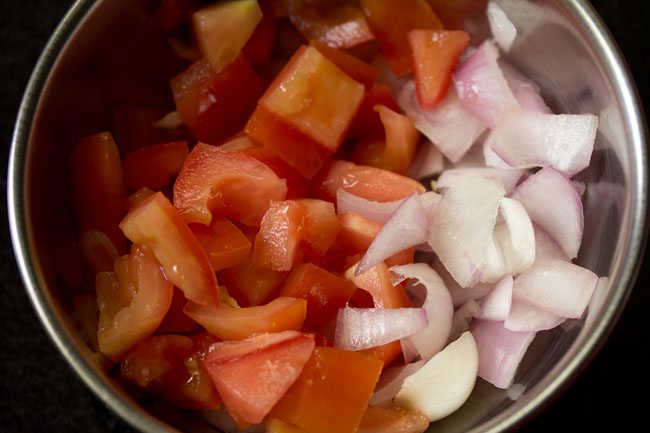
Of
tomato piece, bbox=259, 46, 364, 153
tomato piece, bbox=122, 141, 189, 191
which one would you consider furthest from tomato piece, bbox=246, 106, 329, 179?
tomato piece, bbox=122, 141, 189, 191

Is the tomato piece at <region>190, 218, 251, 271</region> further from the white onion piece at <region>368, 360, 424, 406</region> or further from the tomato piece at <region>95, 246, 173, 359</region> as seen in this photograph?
the white onion piece at <region>368, 360, 424, 406</region>

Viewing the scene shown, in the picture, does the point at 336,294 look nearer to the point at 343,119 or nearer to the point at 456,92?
the point at 343,119

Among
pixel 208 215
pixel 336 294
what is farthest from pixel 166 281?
pixel 336 294

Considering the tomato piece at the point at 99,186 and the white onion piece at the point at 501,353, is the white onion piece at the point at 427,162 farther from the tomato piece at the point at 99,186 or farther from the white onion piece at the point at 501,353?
the tomato piece at the point at 99,186

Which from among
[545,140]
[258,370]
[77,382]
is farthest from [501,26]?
[77,382]

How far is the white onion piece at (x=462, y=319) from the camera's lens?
3.69 feet

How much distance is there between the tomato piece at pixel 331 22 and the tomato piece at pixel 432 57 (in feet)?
0.28

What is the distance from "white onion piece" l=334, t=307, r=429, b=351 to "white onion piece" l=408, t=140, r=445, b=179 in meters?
0.28

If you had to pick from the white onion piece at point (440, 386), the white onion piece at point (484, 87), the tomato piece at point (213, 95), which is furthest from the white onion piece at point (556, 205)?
the tomato piece at point (213, 95)

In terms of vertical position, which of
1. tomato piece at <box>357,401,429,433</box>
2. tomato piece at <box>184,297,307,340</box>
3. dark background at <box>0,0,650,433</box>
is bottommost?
dark background at <box>0,0,650,433</box>

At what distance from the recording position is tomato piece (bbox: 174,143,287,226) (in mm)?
1044

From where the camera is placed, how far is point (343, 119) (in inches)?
44.9

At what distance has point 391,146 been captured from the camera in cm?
119

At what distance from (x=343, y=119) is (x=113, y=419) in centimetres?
61
